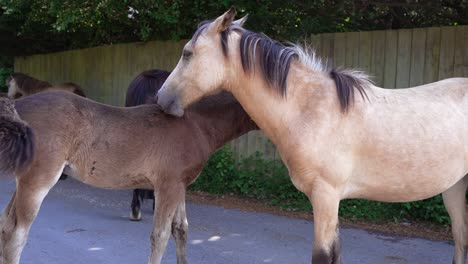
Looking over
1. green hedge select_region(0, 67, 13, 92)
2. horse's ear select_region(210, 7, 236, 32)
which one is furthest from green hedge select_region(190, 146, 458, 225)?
green hedge select_region(0, 67, 13, 92)

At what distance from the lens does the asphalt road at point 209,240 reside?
18.6 ft

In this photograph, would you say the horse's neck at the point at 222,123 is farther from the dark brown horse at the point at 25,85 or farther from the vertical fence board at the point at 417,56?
the dark brown horse at the point at 25,85

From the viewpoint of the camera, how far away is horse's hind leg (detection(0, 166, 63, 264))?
4.04 metres

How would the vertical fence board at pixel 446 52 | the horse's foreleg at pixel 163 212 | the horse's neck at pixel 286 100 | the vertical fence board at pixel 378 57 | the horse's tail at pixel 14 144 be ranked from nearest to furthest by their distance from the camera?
the horse's neck at pixel 286 100 < the horse's tail at pixel 14 144 < the horse's foreleg at pixel 163 212 < the vertical fence board at pixel 446 52 < the vertical fence board at pixel 378 57

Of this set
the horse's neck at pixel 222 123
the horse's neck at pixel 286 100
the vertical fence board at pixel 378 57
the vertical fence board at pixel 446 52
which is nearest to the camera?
the horse's neck at pixel 286 100

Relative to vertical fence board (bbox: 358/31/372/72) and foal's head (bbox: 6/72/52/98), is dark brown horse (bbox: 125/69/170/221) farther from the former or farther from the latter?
foal's head (bbox: 6/72/52/98)

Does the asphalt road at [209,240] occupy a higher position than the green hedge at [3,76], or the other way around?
the green hedge at [3,76]

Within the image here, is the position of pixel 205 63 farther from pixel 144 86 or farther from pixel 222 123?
pixel 144 86

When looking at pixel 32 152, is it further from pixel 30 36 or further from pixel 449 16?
pixel 30 36

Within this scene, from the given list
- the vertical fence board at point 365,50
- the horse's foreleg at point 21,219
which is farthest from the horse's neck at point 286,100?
the vertical fence board at point 365,50

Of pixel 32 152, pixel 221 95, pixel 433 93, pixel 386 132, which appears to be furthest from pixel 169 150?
pixel 433 93

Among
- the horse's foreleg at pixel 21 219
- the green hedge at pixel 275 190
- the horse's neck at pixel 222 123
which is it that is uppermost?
the horse's neck at pixel 222 123

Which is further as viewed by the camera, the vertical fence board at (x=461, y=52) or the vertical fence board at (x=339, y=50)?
the vertical fence board at (x=339, y=50)

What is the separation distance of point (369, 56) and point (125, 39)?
6535mm
